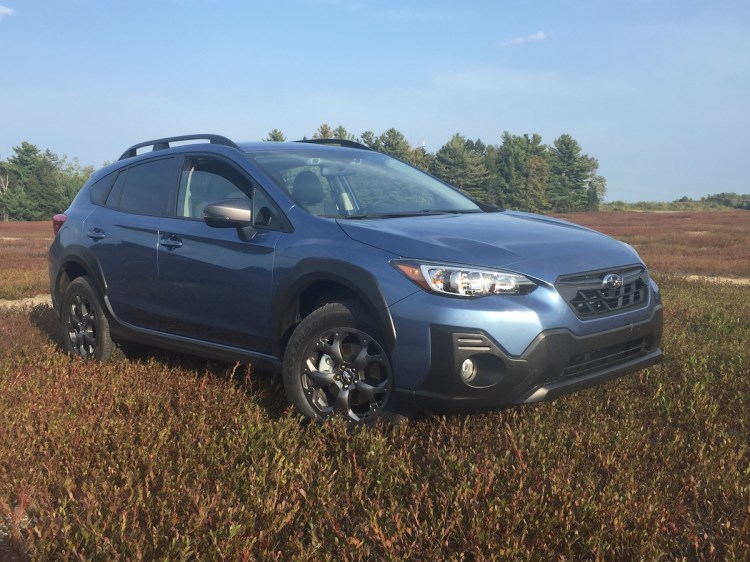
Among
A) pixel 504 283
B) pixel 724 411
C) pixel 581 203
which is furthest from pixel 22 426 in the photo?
pixel 581 203

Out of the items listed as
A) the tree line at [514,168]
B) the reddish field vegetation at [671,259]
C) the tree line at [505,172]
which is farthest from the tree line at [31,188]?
the reddish field vegetation at [671,259]

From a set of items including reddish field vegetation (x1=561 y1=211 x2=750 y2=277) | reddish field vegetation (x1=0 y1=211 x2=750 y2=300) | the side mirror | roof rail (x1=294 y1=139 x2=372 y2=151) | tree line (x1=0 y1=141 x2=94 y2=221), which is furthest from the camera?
tree line (x1=0 y1=141 x2=94 y2=221)

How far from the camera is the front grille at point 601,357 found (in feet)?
13.0

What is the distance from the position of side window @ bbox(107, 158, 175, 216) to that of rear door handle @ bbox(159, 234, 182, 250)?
0.96ft

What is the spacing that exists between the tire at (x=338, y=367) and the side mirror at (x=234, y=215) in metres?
0.81

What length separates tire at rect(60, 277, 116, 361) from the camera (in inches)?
246

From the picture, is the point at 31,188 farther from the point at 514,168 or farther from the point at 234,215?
the point at 234,215

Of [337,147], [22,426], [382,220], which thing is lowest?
[22,426]

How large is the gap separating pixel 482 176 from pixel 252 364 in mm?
98811

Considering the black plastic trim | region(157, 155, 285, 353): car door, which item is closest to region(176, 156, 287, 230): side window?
region(157, 155, 285, 353): car door

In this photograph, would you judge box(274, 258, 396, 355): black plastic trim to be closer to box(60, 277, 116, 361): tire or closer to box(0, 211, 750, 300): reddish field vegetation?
box(60, 277, 116, 361): tire

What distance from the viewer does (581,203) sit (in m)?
105

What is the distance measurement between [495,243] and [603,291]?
0.70 meters

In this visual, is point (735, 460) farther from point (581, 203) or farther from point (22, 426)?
point (581, 203)
